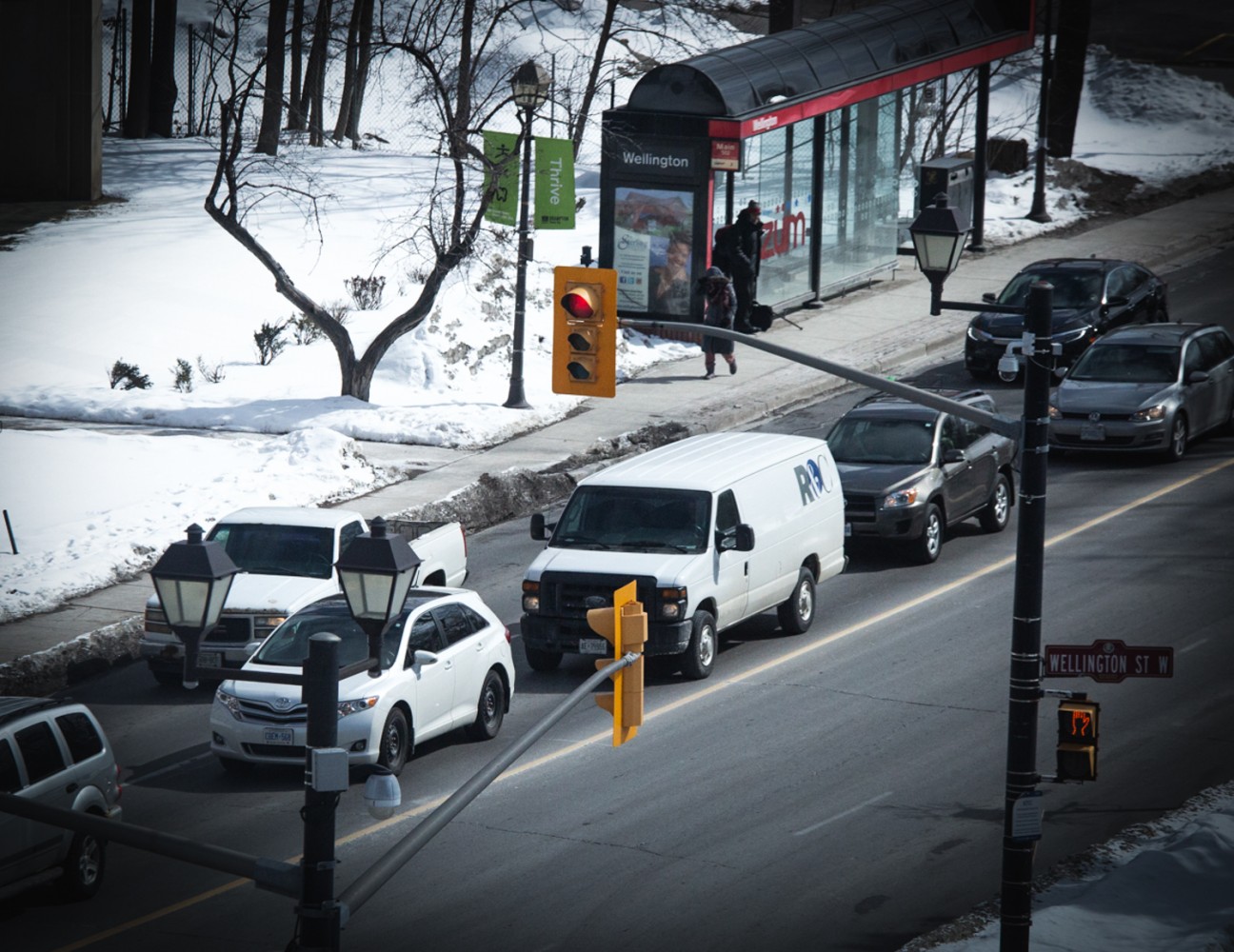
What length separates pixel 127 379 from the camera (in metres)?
29.7

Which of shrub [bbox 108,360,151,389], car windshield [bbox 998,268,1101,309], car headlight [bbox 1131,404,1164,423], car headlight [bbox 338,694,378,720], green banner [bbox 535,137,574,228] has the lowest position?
car headlight [bbox 338,694,378,720]

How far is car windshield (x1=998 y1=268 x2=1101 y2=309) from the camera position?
31.2 m

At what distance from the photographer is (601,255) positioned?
32.6 meters

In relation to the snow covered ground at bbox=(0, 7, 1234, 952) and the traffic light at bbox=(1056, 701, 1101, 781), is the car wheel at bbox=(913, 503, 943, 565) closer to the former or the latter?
the snow covered ground at bbox=(0, 7, 1234, 952)

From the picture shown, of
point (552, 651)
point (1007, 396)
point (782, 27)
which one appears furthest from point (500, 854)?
point (782, 27)

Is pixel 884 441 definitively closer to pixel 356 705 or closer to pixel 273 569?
pixel 273 569

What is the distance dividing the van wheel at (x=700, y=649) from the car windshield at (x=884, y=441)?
5.20m

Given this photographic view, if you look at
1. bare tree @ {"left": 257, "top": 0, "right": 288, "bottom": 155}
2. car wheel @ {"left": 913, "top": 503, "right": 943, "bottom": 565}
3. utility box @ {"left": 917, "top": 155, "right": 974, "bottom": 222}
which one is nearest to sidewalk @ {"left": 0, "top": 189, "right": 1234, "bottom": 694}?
utility box @ {"left": 917, "top": 155, "right": 974, "bottom": 222}

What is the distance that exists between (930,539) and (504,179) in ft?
32.6

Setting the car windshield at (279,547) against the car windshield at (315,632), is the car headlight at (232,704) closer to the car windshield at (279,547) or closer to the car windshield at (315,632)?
the car windshield at (315,632)

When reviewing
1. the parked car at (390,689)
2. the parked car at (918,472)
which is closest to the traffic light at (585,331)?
the parked car at (390,689)

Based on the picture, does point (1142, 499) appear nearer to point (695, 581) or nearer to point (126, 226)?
point (695, 581)

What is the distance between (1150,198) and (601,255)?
1862 cm

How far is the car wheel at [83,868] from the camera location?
1340 cm
